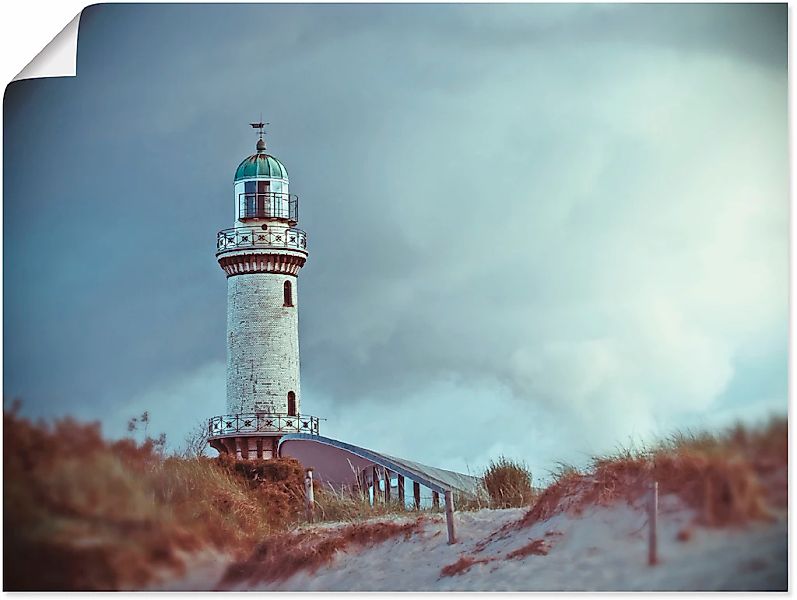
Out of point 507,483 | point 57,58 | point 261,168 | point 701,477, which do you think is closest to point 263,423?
point 261,168

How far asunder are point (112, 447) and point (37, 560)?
1.69 meters

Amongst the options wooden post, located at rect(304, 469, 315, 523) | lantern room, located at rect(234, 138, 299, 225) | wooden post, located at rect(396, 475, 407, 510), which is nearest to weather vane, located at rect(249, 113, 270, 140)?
lantern room, located at rect(234, 138, 299, 225)

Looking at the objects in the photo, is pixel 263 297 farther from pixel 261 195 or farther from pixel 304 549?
pixel 304 549

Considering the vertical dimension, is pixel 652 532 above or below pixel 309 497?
below

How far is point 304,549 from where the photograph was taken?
1812cm

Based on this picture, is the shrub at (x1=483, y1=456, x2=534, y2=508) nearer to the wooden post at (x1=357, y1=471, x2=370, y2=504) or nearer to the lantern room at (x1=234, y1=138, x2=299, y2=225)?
the wooden post at (x1=357, y1=471, x2=370, y2=504)

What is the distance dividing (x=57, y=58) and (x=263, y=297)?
9341 mm

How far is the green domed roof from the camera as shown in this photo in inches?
1002

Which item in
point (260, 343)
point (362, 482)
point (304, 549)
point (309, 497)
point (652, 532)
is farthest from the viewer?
point (260, 343)

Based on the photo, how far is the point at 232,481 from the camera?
2098 cm

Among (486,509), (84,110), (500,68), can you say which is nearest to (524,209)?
(500,68)

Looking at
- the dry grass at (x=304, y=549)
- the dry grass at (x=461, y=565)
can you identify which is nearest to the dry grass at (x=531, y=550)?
the dry grass at (x=461, y=565)

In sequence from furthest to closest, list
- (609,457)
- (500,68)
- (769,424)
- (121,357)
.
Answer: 1. (121,357)
2. (500,68)
3. (609,457)
4. (769,424)

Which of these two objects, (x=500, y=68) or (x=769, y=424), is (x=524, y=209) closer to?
(x=500, y=68)
